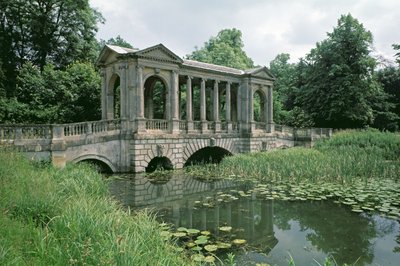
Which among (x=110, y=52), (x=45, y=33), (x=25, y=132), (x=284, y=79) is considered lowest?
(x=25, y=132)

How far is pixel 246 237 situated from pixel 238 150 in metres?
15.7

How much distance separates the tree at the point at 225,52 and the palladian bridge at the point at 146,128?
10.5 m

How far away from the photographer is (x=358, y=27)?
30.8 meters

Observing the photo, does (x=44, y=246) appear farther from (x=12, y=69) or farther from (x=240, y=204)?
(x=12, y=69)

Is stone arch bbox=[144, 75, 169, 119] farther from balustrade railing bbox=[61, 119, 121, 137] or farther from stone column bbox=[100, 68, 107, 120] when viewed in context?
balustrade railing bbox=[61, 119, 121, 137]

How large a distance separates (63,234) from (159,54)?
14.4m

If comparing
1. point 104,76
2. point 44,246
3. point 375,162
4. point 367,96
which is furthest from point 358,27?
point 44,246

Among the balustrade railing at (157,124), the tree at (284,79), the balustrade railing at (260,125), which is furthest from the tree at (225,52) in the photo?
the balustrade railing at (157,124)

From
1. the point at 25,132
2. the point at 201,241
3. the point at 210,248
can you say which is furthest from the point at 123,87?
Result: the point at 210,248

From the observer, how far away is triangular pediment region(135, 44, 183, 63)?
57.1 ft

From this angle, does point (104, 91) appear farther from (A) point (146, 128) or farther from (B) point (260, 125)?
(B) point (260, 125)

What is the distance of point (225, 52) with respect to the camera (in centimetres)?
3516

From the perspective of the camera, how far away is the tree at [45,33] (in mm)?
26969

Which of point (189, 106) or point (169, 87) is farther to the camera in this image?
point (189, 106)
